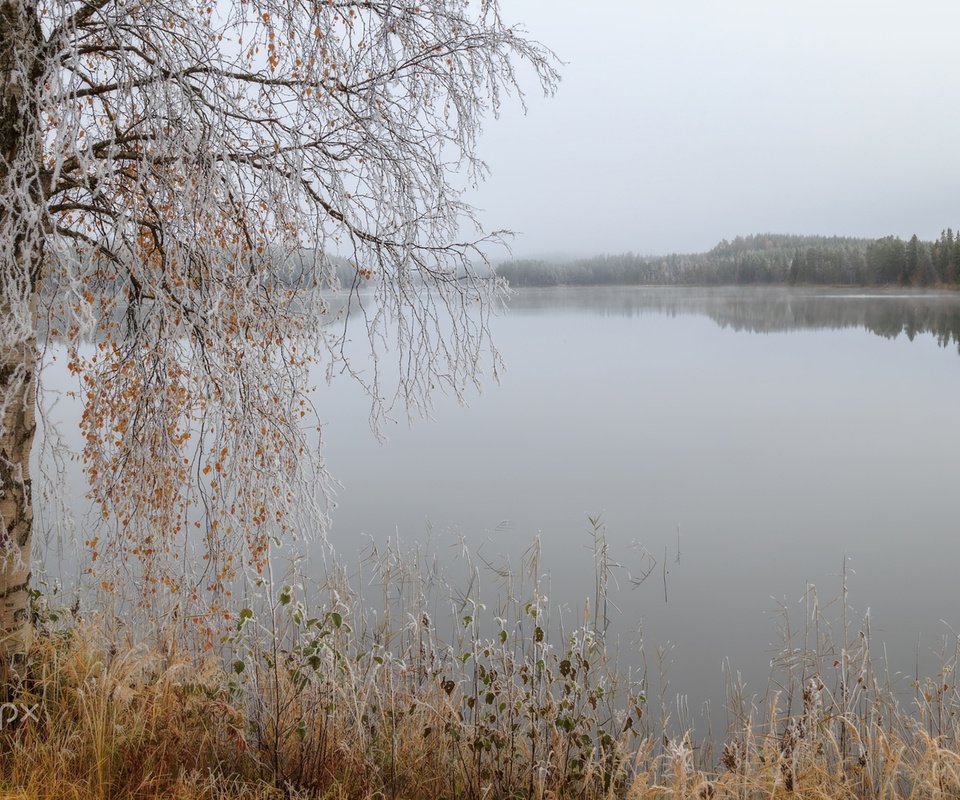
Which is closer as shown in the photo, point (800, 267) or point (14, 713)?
point (14, 713)

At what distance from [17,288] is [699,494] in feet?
A: 33.1

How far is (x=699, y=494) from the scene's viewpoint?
36.4 feet

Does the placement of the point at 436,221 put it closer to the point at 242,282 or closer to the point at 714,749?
the point at 242,282

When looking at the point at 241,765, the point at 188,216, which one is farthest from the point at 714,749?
the point at 188,216

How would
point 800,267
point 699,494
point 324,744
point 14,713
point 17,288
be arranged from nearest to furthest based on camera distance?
point 17,288
point 14,713
point 324,744
point 699,494
point 800,267

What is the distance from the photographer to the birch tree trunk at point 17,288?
2.50m

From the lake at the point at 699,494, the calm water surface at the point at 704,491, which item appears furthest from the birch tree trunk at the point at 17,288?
the calm water surface at the point at 704,491

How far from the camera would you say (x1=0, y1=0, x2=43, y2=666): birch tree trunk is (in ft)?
8.19

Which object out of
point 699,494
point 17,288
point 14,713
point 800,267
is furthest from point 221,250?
point 800,267

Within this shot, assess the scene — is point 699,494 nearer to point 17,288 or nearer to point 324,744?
point 324,744

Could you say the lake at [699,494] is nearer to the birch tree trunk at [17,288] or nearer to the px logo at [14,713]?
the birch tree trunk at [17,288]

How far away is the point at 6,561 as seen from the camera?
314 centimetres

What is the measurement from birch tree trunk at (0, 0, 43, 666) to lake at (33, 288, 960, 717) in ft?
5.15

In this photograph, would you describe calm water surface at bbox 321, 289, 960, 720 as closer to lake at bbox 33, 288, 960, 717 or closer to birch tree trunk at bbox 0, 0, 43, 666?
lake at bbox 33, 288, 960, 717
